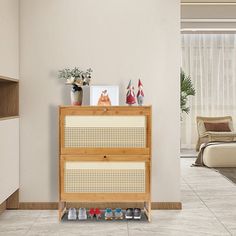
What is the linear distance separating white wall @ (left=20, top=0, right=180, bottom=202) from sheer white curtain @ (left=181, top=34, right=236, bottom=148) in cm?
669

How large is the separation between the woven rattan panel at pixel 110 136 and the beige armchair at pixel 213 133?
6.09 meters

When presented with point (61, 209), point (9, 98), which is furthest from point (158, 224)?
point (9, 98)

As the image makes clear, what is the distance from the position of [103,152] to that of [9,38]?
52.3 inches

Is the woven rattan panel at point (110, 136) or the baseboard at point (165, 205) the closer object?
the woven rattan panel at point (110, 136)

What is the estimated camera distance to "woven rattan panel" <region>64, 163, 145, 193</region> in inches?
186

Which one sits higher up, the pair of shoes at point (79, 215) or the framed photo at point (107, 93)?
the framed photo at point (107, 93)

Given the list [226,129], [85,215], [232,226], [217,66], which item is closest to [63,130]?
[85,215]

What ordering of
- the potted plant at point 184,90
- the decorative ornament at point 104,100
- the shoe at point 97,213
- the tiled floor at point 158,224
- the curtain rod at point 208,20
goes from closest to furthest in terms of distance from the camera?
the tiled floor at point 158,224
the shoe at point 97,213
the decorative ornament at point 104,100
the curtain rod at point 208,20
the potted plant at point 184,90

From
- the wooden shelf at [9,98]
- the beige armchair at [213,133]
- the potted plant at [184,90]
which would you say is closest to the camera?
the wooden shelf at [9,98]

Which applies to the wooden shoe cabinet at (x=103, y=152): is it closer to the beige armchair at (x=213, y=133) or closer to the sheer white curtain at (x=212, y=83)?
the beige armchair at (x=213, y=133)

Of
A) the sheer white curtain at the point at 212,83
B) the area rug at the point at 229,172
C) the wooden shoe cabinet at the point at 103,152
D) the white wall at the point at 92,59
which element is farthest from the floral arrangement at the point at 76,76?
the sheer white curtain at the point at 212,83

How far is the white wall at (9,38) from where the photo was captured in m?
4.49

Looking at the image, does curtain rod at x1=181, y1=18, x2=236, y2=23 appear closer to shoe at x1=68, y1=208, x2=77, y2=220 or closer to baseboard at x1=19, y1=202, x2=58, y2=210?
baseboard at x1=19, y1=202, x2=58, y2=210

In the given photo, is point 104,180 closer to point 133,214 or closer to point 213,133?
point 133,214
